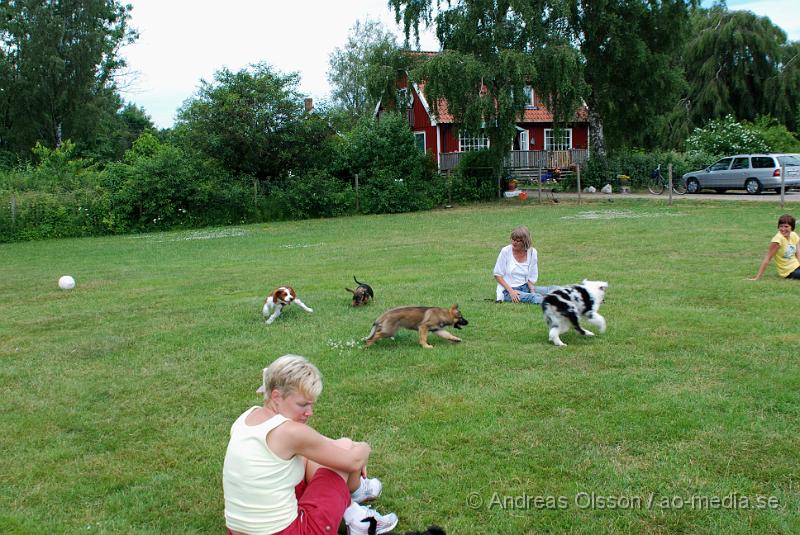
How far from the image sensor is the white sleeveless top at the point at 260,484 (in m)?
3.44

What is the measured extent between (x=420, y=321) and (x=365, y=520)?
151 inches

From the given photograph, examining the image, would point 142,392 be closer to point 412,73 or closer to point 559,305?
point 559,305

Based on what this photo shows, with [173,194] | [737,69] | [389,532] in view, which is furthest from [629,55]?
[389,532]

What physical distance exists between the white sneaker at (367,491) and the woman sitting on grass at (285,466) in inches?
13.7

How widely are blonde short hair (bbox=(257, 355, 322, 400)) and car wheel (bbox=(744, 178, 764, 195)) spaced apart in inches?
1213

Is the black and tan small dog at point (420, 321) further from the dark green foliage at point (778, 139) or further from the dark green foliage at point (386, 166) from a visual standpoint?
the dark green foliage at point (778, 139)

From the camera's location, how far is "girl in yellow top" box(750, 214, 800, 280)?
1064 centimetres

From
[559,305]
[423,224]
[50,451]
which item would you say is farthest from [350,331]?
[423,224]

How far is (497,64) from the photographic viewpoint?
2920cm

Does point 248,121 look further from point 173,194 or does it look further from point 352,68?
point 352,68

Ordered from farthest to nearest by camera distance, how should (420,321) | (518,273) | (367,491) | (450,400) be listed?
1. (518,273)
2. (420,321)
3. (450,400)
4. (367,491)

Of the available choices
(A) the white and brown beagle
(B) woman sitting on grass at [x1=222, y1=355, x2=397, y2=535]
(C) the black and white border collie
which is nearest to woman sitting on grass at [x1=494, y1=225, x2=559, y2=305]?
(C) the black and white border collie

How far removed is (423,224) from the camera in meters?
23.8

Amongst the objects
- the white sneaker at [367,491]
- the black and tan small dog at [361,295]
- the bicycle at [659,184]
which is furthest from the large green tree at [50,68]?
the white sneaker at [367,491]
